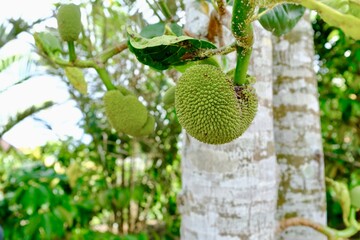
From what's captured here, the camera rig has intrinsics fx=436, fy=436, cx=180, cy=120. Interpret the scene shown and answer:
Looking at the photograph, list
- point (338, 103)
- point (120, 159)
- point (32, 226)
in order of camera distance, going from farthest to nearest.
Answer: point (120, 159)
point (338, 103)
point (32, 226)

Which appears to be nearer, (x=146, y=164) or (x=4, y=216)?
(x=4, y=216)

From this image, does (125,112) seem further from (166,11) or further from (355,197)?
(355,197)

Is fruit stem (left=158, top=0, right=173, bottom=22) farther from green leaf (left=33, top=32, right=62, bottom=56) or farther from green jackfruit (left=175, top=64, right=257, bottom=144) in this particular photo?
green jackfruit (left=175, top=64, right=257, bottom=144)

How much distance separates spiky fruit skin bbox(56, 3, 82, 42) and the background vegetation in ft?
3.64

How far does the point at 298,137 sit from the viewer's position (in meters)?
1.16

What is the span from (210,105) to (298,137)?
0.75 metres

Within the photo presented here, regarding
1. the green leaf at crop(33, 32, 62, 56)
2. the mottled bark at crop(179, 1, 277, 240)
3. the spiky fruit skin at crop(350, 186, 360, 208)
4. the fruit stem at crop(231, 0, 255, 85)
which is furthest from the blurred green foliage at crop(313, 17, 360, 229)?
the fruit stem at crop(231, 0, 255, 85)

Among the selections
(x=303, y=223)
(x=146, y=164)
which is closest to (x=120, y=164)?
(x=146, y=164)

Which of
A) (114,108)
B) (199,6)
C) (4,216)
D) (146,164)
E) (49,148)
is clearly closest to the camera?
(114,108)

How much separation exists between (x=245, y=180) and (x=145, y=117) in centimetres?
24

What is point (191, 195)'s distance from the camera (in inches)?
34.3

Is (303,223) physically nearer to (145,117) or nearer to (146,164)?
(145,117)

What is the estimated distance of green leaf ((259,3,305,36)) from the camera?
573mm

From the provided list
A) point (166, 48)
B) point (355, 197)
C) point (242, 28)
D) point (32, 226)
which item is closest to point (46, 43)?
point (166, 48)
